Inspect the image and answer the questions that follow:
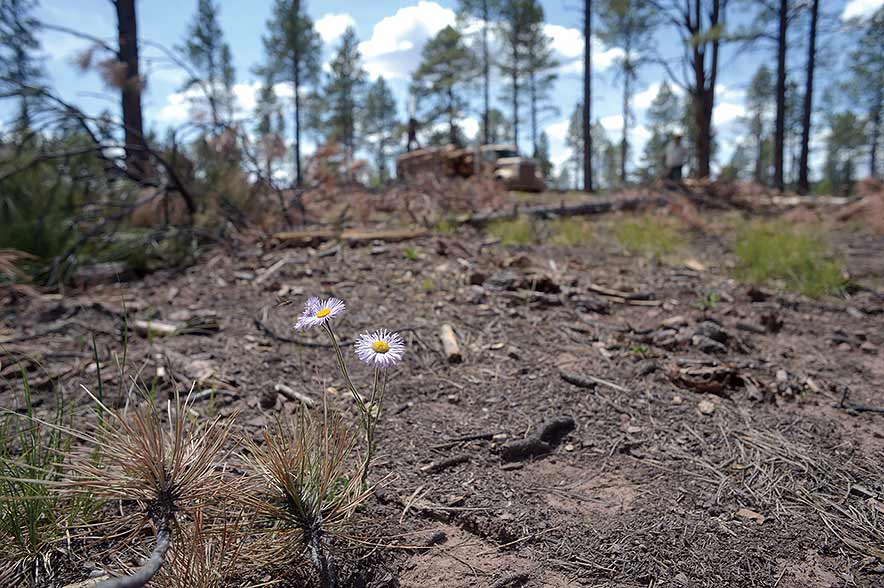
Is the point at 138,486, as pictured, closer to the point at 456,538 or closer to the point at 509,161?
the point at 456,538

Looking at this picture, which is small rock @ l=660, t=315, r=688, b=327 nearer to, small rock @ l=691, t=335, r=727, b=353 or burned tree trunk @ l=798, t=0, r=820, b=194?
small rock @ l=691, t=335, r=727, b=353

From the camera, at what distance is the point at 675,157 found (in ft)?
36.6

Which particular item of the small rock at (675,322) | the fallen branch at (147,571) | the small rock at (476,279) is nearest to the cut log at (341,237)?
the small rock at (476,279)

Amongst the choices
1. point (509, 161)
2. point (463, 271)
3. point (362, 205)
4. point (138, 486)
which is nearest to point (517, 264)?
point (463, 271)

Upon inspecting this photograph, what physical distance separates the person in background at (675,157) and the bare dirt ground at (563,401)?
8525 mm

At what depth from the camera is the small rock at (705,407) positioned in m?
1.80

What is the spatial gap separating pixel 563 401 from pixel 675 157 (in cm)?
1095

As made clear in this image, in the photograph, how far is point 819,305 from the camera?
10.8 feet

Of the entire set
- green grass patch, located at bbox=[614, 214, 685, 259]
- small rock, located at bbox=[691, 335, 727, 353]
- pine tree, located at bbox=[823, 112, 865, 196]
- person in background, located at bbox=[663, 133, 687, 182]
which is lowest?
small rock, located at bbox=[691, 335, 727, 353]

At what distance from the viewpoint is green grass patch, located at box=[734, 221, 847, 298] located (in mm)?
3588

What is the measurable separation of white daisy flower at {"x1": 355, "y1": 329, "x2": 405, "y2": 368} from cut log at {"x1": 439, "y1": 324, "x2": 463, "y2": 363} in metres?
1.06

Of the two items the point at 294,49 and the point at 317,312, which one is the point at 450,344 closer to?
the point at 317,312

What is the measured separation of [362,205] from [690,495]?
→ 15.0 feet

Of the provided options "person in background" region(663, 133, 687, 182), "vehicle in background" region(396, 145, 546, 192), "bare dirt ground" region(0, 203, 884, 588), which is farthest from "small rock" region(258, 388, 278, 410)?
"person in background" region(663, 133, 687, 182)
